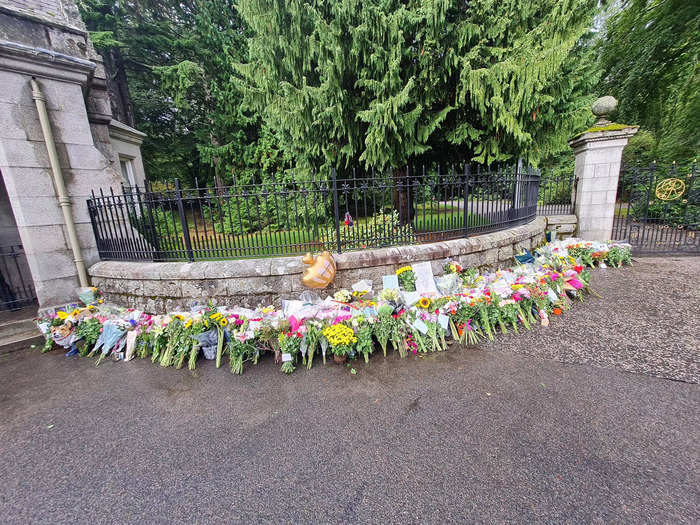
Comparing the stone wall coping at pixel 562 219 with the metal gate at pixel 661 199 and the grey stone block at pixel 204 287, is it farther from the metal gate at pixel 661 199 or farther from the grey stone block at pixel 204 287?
the grey stone block at pixel 204 287

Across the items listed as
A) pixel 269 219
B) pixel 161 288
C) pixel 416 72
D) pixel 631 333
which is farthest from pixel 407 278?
pixel 416 72

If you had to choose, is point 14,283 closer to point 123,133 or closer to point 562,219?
point 123,133

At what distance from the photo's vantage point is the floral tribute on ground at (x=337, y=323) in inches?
133

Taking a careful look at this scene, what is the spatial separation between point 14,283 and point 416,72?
8560mm

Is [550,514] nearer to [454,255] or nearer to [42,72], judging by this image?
[454,255]

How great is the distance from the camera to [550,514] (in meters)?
1.67

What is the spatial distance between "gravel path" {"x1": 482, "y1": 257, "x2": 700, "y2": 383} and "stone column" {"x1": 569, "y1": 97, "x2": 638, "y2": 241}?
2.24 m

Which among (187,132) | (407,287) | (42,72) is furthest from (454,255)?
(187,132)

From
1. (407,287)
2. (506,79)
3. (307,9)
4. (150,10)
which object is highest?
(150,10)

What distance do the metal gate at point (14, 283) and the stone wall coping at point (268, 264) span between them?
63.3 inches

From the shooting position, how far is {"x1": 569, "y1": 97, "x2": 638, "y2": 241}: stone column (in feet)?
21.2

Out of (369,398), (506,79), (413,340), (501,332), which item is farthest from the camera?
(506,79)

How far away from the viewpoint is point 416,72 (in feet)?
18.9

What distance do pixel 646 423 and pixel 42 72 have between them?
25.8 feet
